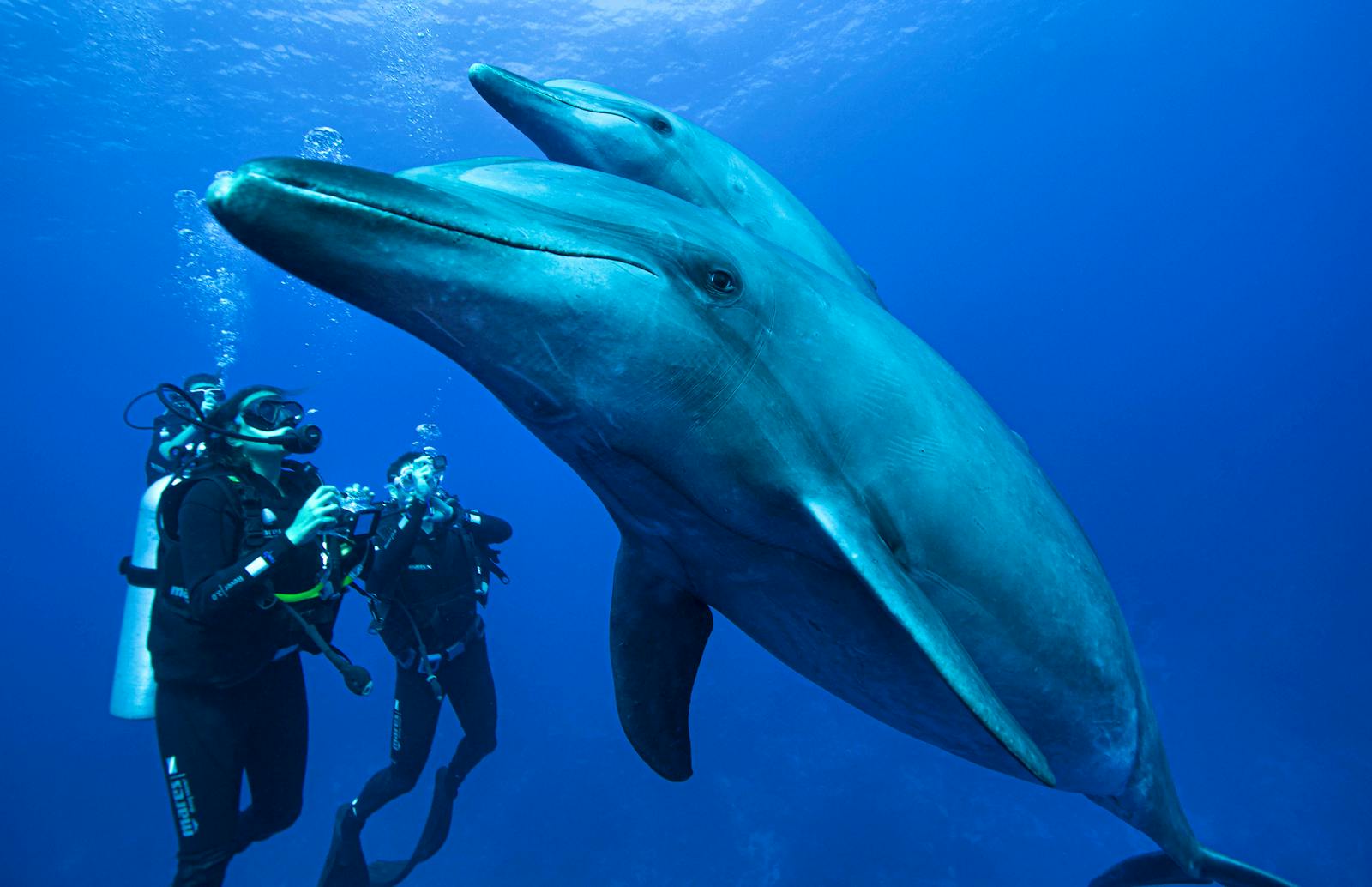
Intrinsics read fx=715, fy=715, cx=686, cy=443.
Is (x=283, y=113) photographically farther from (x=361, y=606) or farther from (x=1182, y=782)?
(x=1182, y=782)

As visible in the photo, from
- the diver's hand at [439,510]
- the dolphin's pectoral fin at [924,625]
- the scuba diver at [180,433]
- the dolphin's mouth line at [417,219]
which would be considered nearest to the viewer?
the dolphin's mouth line at [417,219]

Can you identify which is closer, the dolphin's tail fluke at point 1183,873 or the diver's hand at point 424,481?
the dolphin's tail fluke at point 1183,873

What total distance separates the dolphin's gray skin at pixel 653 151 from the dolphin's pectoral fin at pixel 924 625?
7.10 feet

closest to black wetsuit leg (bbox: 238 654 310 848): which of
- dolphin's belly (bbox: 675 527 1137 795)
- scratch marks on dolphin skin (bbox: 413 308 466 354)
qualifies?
dolphin's belly (bbox: 675 527 1137 795)

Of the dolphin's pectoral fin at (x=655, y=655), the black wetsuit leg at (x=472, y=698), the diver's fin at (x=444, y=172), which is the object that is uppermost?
the black wetsuit leg at (x=472, y=698)

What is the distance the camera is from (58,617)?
152 feet

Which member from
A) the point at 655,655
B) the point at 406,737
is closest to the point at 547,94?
the point at 655,655

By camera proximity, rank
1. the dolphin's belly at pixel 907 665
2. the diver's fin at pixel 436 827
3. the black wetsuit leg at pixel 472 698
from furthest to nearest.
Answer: the diver's fin at pixel 436 827 < the black wetsuit leg at pixel 472 698 < the dolphin's belly at pixel 907 665

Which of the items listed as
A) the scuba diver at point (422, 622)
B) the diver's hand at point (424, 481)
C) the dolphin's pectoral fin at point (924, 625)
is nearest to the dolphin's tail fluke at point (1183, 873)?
the dolphin's pectoral fin at point (924, 625)

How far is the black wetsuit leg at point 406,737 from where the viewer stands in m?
8.45

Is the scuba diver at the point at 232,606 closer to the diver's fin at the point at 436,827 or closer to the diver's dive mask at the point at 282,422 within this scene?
the diver's dive mask at the point at 282,422

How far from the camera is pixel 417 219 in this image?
1560 mm

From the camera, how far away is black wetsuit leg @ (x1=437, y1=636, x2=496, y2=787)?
873cm

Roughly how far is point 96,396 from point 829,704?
8953 centimetres
